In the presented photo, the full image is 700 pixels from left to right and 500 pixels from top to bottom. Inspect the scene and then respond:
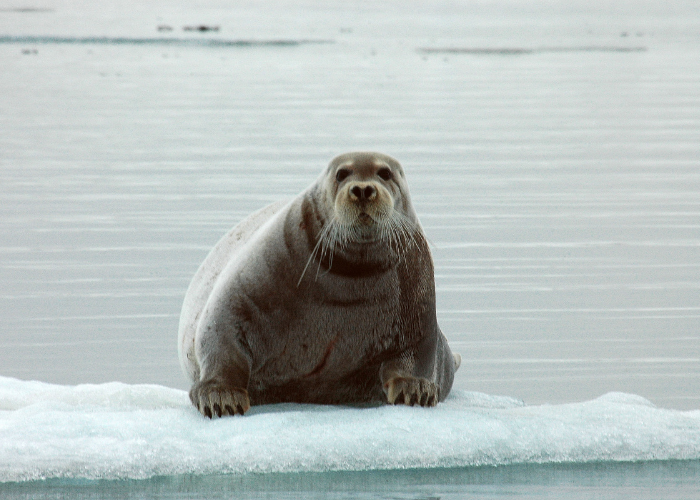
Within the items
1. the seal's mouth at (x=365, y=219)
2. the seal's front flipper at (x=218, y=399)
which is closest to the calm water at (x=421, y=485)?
the seal's front flipper at (x=218, y=399)

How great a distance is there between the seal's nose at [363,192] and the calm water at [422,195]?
1.34 metres

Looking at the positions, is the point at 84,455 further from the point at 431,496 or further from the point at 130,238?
the point at 130,238

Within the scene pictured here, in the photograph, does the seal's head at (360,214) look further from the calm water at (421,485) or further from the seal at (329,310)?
the calm water at (421,485)

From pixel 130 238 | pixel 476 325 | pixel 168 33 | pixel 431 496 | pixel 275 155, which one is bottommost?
pixel 431 496

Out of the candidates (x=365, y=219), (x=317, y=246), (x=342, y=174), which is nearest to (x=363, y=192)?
(x=365, y=219)

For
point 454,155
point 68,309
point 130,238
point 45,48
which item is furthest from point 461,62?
point 68,309

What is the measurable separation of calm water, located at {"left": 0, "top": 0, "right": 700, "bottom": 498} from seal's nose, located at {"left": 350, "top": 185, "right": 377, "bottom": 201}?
1344mm

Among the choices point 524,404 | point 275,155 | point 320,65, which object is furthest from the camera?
point 320,65

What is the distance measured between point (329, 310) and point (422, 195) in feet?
22.4

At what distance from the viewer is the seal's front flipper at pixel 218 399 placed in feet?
18.2

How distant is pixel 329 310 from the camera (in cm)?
588

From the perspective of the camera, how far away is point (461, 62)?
35.2 meters

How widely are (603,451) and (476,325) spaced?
254cm

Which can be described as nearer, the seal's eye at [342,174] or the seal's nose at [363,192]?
the seal's nose at [363,192]
